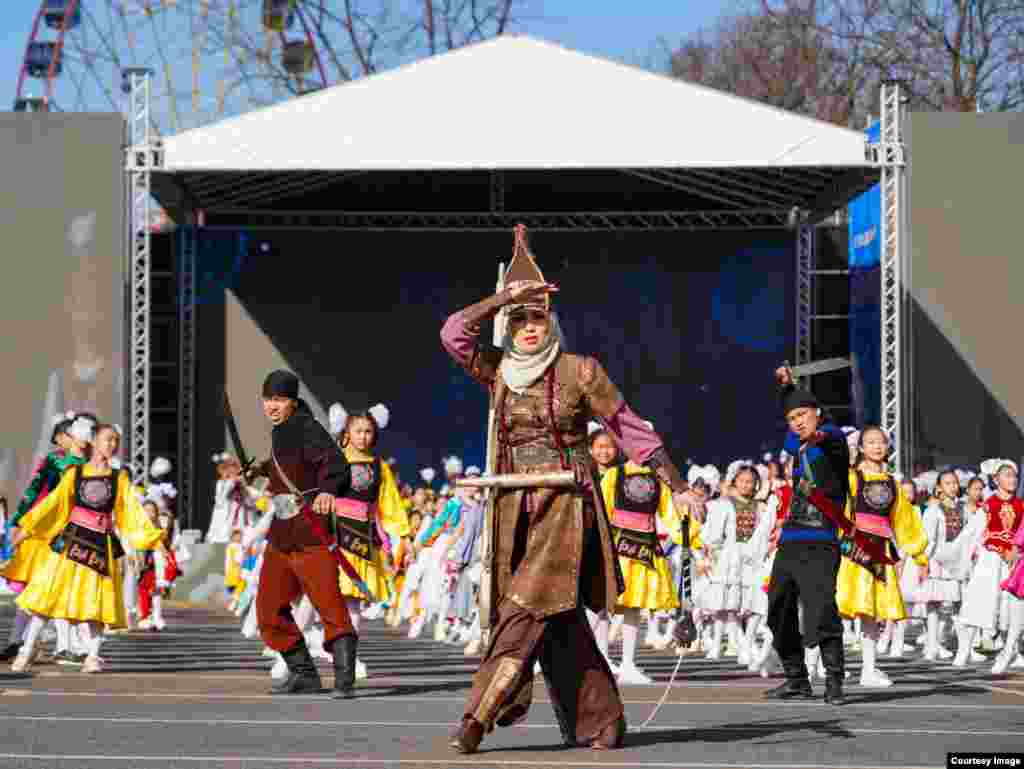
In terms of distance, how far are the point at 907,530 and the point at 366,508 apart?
382 cm

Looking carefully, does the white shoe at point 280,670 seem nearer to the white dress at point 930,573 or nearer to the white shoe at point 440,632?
the white dress at point 930,573

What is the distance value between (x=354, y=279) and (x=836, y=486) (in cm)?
A: 2106

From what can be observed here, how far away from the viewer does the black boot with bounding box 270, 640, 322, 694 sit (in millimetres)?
12773

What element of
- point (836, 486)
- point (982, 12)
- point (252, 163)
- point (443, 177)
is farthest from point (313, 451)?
point (982, 12)

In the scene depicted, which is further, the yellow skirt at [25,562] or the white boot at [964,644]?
the white boot at [964,644]

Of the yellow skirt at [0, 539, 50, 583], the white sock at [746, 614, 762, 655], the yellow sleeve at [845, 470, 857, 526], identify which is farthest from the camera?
the white sock at [746, 614, 762, 655]

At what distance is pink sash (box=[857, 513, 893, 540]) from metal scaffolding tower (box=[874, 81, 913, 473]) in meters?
11.0

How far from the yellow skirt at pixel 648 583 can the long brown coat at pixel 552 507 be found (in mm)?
5980

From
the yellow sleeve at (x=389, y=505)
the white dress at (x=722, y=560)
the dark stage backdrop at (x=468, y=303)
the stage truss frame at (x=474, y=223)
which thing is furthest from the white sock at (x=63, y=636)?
the dark stage backdrop at (x=468, y=303)

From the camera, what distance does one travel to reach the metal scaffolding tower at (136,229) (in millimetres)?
26016

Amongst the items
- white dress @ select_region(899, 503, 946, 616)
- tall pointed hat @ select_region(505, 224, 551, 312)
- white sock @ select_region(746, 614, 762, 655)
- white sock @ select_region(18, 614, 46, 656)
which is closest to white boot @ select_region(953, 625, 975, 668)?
white dress @ select_region(899, 503, 946, 616)

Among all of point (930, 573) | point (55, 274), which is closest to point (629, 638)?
point (930, 573)

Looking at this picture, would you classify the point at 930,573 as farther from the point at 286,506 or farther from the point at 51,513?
the point at 286,506

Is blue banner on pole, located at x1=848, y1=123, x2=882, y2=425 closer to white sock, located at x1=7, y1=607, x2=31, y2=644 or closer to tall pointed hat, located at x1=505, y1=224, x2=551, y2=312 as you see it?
white sock, located at x1=7, y1=607, x2=31, y2=644
